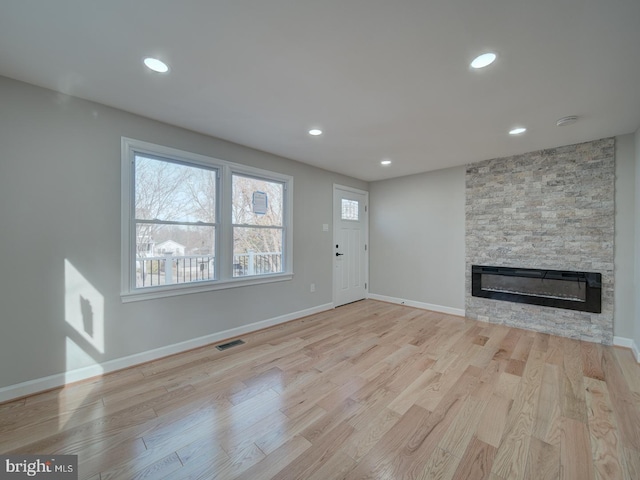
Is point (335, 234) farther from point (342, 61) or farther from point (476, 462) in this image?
point (476, 462)

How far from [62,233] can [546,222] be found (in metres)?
5.40

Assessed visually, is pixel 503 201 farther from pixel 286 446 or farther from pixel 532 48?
pixel 286 446

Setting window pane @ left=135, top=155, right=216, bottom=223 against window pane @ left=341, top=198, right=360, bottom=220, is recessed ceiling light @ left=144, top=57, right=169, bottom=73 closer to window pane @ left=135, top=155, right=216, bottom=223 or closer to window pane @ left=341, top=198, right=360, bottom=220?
window pane @ left=135, top=155, right=216, bottom=223

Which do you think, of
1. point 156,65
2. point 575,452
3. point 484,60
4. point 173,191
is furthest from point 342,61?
point 575,452

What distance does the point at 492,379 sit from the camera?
2.34m

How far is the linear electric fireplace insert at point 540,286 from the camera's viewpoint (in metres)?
3.20

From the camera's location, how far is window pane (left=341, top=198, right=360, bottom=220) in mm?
4984

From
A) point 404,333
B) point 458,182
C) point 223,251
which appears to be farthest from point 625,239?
point 223,251

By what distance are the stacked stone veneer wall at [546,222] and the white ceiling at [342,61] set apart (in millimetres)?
552

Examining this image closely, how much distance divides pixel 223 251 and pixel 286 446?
2.21 metres

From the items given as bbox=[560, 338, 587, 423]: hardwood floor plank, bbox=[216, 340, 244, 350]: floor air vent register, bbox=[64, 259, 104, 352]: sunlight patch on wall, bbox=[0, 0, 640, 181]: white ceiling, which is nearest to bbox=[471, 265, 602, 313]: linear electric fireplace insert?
bbox=[560, 338, 587, 423]: hardwood floor plank

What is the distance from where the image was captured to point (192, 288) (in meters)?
2.96

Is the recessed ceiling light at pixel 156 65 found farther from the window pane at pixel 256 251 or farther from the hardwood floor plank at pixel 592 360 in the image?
the hardwood floor plank at pixel 592 360

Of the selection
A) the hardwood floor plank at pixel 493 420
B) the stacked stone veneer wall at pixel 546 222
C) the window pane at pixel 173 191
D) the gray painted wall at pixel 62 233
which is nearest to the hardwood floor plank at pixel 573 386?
the hardwood floor plank at pixel 493 420
